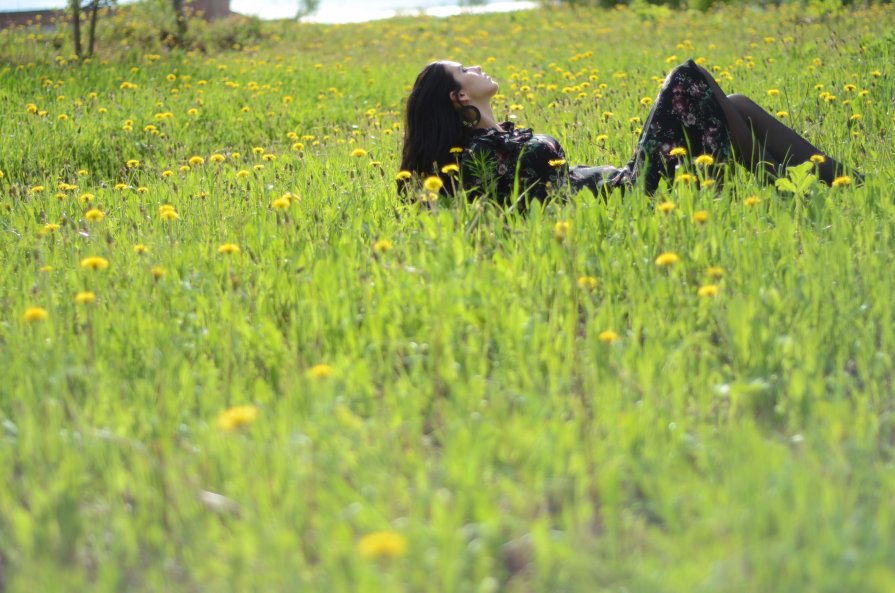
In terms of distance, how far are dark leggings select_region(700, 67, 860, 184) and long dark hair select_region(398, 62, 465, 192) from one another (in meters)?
1.09

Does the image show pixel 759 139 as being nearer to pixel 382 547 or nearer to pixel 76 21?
pixel 382 547

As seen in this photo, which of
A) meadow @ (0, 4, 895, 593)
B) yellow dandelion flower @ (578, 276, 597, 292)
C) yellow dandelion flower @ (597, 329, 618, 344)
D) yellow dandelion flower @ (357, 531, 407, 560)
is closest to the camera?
yellow dandelion flower @ (357, 531, 407, 560)

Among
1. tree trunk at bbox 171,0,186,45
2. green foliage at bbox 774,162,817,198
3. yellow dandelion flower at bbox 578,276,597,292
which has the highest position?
tree trunk at bbox 171,0,186,45

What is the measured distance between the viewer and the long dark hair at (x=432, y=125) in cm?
426

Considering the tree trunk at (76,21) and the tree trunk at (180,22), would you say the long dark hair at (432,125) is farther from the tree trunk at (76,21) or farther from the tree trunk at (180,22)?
the tree trunk at (180,22)

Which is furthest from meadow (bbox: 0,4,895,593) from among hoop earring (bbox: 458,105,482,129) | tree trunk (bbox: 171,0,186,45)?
tree trunk (bbox: 171,0,186,45)

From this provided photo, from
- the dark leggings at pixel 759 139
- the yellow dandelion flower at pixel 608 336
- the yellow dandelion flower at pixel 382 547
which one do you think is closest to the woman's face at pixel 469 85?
the dark leggings at pixel 759 139

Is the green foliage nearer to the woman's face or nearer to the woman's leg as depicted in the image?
the woman's leg

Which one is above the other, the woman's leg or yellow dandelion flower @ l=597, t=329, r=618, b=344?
the woman's leg

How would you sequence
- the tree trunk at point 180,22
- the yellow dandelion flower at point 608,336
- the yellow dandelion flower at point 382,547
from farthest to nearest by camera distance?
1. the tree trunk at point 180,22
2. the yellow dandelion flower at point 608,336
3. the yellow dandelion flower at point 382,547

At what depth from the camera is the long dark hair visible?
4.26m

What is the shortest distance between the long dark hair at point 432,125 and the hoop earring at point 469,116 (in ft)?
0.08

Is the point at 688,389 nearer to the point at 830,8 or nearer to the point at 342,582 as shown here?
the point at 342,582

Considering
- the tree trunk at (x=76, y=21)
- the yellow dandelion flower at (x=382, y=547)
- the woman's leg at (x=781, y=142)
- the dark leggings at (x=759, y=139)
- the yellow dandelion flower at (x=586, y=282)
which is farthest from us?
the tree trunk at (x=76, y=21)
